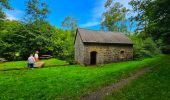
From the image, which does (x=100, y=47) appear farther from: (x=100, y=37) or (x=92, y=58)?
(x=92, y=58)

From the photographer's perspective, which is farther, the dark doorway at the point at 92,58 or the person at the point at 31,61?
the dark doorway at the point at 92,58

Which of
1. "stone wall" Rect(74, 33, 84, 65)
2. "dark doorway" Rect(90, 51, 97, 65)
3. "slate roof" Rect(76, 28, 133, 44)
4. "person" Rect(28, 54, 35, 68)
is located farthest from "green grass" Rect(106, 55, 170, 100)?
"dark doorway" Rect(90, 51, 97, 65)

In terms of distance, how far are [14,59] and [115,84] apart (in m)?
26.8

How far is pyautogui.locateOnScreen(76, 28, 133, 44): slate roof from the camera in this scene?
27.1 m

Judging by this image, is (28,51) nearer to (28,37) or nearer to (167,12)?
(28,37)

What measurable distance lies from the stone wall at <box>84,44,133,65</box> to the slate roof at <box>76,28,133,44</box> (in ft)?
2.25

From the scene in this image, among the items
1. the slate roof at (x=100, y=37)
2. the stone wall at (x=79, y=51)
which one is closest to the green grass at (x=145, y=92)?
the stone wall at (x=79, y=51)

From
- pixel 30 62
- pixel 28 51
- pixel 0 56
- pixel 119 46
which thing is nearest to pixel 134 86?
pixel 30 62

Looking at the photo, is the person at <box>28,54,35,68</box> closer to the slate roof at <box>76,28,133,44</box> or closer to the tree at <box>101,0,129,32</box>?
the slate roof at <box>76,28,133,44</box>

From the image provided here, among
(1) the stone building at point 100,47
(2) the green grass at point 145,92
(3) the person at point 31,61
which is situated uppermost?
(1) the stone building at point 100,47

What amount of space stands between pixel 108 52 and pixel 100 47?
177 cm

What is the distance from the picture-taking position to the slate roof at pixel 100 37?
27.1 meters

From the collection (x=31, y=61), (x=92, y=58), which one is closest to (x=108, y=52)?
(x=92, y=58)

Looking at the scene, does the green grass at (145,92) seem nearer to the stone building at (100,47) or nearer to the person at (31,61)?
the person at (31,61)
